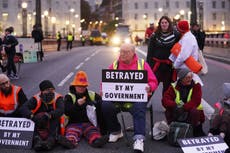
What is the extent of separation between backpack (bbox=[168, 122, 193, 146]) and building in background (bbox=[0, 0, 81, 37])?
104891 mm

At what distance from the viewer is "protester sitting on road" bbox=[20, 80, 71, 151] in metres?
7.52

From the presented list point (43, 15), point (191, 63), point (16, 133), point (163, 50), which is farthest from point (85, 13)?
point (16, 133)

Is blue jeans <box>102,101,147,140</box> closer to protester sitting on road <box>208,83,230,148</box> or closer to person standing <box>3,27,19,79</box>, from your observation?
protester sitting on road <box>208,83,230,148</box>

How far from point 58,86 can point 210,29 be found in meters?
130

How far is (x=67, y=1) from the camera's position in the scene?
13762cm

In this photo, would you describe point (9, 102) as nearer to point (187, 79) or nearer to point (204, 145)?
point (187, 79)

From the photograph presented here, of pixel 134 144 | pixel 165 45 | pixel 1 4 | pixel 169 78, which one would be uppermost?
pixel 1 4

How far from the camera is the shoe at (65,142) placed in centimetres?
746

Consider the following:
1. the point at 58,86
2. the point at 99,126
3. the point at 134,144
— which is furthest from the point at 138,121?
the point at 58,86

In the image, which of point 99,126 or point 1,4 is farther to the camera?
point 1,4

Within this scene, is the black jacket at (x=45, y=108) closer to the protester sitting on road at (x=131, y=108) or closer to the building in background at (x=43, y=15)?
the protester sitting on road at (x=131, y=108)

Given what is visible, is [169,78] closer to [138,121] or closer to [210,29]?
[138,121]

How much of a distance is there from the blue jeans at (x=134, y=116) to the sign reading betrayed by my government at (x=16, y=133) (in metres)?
1.12

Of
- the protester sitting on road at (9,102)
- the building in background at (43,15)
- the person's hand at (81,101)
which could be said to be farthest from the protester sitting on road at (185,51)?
the building in background at (43,15)
